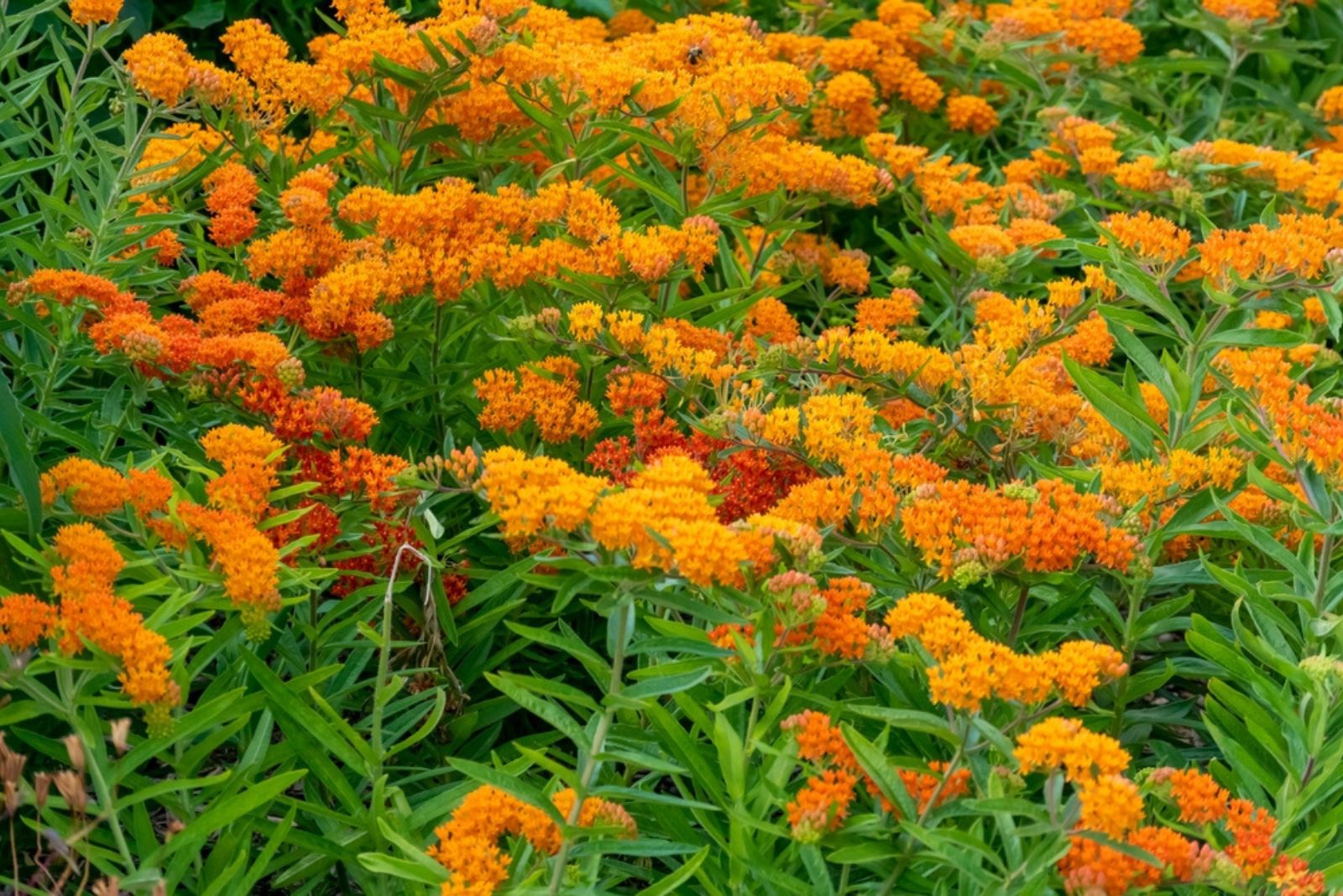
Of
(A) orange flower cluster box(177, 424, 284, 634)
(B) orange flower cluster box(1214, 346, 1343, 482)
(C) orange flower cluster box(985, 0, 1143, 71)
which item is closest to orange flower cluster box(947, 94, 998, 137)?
(C) orange flower cluster box(985, 0, 1143, 71)

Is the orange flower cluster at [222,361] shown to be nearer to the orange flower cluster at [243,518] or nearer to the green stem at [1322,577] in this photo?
the orange flower cluster at [243,518]

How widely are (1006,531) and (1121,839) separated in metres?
0.60

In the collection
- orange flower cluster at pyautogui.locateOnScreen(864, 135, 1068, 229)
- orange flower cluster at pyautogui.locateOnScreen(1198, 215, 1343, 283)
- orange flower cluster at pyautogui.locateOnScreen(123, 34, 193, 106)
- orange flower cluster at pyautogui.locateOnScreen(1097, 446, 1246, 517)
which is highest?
orange flower cluster at pyautogui.locateOnScreen(123, 34, 193, 106)

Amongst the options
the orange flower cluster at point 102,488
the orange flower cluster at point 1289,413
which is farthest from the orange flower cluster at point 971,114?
the orange flower cluster at point 102,488

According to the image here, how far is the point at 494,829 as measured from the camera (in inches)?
82.9

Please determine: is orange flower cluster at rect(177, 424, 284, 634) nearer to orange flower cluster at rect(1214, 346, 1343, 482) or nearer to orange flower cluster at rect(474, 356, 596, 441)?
orange flower cluster at rect(474, 356, 596, 441)

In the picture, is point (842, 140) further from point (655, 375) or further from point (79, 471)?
point (79, 471)

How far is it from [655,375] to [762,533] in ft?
2.82

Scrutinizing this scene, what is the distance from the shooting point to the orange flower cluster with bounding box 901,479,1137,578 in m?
2.39

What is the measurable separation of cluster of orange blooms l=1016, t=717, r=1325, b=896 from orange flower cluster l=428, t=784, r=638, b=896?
562 mm

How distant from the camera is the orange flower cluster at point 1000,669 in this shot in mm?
1993

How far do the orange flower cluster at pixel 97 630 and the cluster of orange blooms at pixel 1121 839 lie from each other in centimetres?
111

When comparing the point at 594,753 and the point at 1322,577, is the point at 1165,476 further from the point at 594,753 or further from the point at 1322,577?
the point at 594,753

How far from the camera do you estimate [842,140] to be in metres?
4.80
